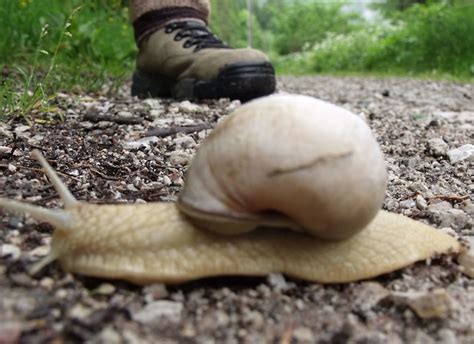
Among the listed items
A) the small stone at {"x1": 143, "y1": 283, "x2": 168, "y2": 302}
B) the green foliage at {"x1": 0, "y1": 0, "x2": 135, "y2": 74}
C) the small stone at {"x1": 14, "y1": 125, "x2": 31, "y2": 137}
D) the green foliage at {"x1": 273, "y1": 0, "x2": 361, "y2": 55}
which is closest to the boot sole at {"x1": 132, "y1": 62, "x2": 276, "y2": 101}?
the green foliage at {"x1": 0, "y1": 0, "x2": 135, "y2": 74}

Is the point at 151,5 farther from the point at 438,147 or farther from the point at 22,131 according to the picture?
the point at 438,147

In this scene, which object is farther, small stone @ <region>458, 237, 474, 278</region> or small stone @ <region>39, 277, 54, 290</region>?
small stone @ <region>458, 237, 474, 278</region>

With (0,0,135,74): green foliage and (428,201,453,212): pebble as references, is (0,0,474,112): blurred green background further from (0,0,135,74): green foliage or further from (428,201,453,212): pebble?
(428,201,453,212): pebble

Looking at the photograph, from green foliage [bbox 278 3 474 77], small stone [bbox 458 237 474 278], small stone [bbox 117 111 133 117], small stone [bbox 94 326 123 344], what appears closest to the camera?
small stone [bbox 94 326 123 344]

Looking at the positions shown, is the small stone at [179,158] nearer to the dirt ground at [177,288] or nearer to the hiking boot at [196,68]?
the dirt ground at [177,288]

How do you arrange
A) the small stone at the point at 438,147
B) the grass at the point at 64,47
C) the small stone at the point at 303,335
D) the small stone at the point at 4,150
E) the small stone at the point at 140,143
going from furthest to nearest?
the grass at the point at 64,47 → the small stone at the point at 438,147 → the small stone at the point at 140,143 → the small stone at the point at 4,150 → the small stone at the point at 303,335

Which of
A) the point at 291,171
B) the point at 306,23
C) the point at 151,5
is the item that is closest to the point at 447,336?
the point at 291,171

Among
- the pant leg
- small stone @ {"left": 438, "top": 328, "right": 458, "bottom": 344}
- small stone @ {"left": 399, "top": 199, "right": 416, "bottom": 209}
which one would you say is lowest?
small stone @ {"left": 399, "top": 199, "right": 416, "bottom": 209}

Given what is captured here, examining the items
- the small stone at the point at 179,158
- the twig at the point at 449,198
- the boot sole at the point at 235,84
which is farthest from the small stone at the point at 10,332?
the boot sole at the point at 235,84
